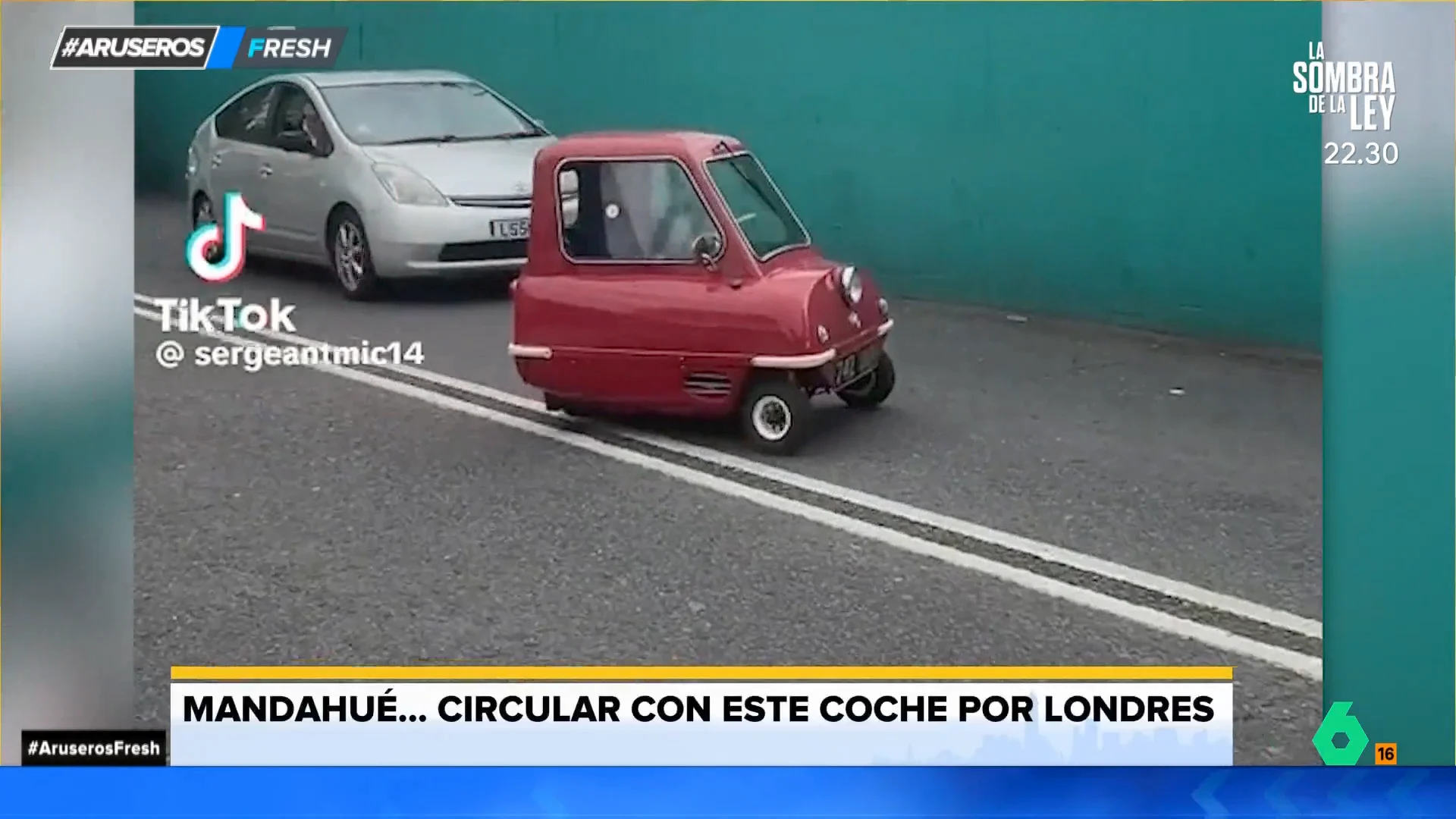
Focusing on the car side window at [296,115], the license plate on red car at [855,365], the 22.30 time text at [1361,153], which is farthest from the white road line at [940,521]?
the 22.30 time text at [1361,153]

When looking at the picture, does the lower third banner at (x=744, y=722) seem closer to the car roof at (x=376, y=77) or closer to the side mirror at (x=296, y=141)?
the side mirror at (x=296, y=141)

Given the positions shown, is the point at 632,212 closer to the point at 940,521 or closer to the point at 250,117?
the point at 250,117

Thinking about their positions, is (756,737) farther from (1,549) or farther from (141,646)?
(1,549)

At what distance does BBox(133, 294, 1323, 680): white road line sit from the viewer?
161 inches

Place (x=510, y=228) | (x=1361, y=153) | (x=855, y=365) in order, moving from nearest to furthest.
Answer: (x=1361, y=153)
(x=855, y=365)
(x=510, y=228)

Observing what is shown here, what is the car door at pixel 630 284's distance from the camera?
425 cm

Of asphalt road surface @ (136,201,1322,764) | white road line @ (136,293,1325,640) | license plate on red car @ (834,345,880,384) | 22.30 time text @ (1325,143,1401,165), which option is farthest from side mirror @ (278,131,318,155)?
22.30 time text @ (1325,143,1401,165)

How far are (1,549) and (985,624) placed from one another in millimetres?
2014

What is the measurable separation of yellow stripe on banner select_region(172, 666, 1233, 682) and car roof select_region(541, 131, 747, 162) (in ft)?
3.46

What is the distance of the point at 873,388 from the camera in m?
4.23

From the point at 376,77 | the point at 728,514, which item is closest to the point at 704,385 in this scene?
the point at 728,514

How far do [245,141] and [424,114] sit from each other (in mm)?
372

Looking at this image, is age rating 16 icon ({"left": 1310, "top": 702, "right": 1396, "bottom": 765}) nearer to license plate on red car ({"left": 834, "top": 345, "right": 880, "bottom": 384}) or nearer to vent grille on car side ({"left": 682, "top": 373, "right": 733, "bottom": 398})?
license plate on red car ({"left": 834, "top": 345, "right": 880, "bottom": 384})

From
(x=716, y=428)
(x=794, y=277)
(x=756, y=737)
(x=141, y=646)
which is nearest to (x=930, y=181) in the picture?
(x=794, y=277)
